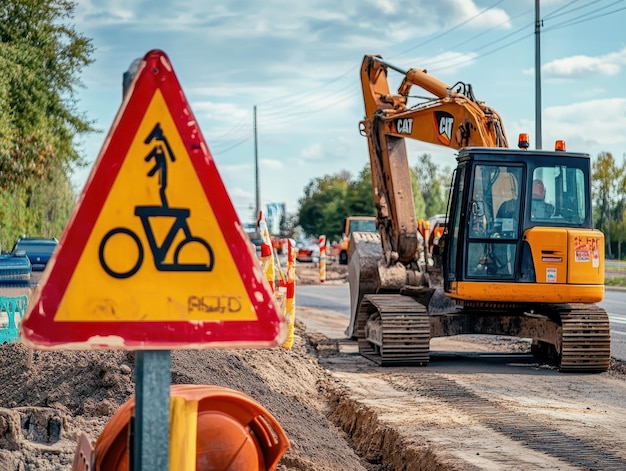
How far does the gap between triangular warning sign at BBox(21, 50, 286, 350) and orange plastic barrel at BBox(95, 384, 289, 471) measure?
1.43 ft

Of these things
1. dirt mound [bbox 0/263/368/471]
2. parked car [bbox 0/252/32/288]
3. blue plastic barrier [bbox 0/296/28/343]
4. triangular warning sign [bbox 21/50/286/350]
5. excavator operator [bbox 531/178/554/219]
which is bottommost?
dirt mound [bbox 0/263/368/471]

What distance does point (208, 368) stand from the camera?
375 inches

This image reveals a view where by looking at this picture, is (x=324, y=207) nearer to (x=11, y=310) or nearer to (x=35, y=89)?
(x=35, y=89)

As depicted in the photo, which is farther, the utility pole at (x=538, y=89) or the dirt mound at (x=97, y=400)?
the utility pole at (x=538, y=89)

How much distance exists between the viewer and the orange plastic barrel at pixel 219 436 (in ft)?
12.8

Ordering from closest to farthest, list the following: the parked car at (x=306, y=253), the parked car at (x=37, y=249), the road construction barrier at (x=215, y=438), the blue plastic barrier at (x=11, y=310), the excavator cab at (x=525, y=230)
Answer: the road construction barrier at (x=215, y=438)
the blue plastic barrier at (x=11, y=310)
the excavator cab at (x=525, y=230)
the parked car at (x=37, y=249)
the parked car at (x=306, y=253)

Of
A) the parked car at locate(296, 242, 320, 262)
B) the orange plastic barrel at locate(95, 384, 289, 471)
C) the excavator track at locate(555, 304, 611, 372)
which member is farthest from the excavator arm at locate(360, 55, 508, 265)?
the parked car at locate(296, 242, 320, 262)

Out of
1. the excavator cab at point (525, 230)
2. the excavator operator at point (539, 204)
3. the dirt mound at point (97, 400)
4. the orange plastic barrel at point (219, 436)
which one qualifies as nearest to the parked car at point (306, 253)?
the excavator cab at point (525, 230)

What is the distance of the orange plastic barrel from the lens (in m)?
3.90

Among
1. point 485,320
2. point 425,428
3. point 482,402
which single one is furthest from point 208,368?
point 485,320

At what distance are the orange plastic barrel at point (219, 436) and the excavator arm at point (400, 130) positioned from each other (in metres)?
10.2

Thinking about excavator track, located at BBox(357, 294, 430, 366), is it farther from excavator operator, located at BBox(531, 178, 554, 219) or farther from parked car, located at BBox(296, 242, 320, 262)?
parked car, located at BBox(296, 242, 320, 262)

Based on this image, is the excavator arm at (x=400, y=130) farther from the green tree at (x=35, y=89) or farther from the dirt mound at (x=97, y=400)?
the green tree at (x=35, y=89)

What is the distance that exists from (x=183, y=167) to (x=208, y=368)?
20.5 feet
